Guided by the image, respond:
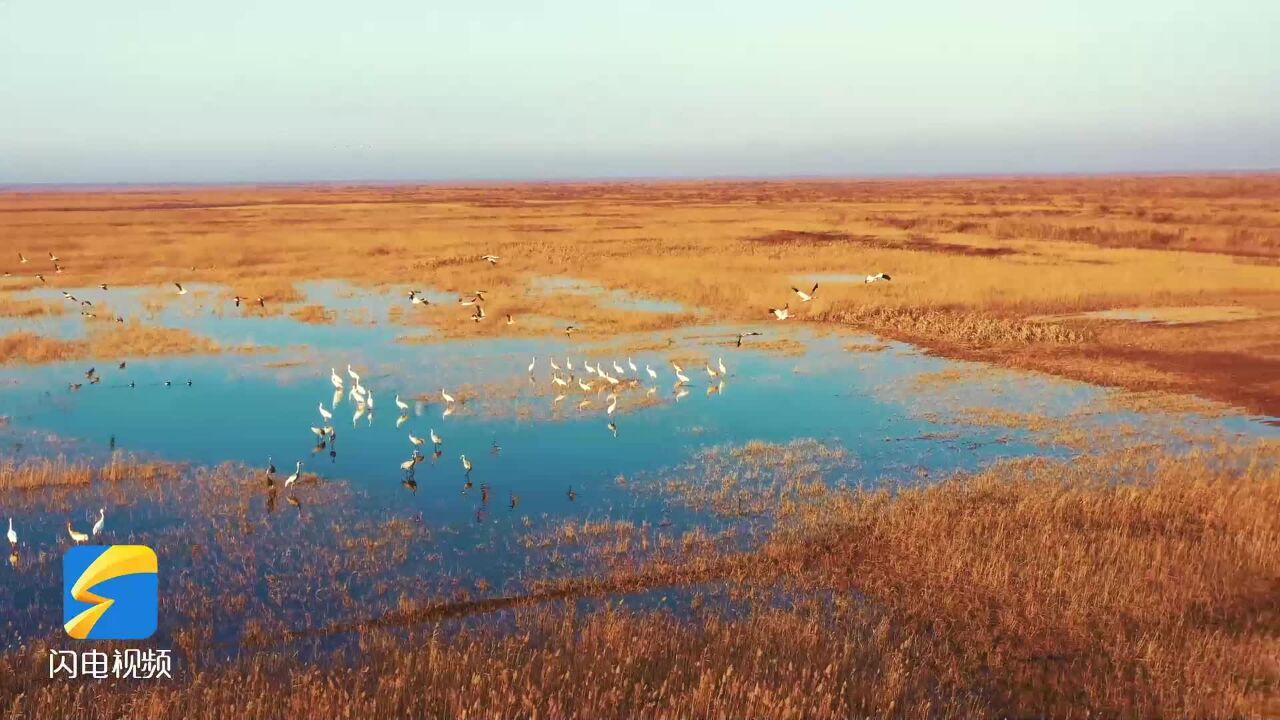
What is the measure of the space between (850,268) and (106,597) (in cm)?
3341

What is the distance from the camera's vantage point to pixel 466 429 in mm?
15609

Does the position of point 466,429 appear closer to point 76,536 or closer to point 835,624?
point 76,536

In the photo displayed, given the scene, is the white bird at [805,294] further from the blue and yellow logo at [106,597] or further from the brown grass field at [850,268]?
the blue and yellow logo at [106,597]

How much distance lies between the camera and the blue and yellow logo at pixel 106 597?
7957 mm

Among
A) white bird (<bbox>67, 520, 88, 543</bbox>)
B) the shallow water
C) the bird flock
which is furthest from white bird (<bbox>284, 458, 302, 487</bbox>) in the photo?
white bird (<bbox>67, 520, 88, 543</bbox>)

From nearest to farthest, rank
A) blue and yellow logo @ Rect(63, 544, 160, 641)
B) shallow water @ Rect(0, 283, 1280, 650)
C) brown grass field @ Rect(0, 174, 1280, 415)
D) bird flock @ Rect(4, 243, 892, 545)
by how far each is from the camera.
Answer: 1. blue and yellow logo @ Rect(63, 544, 160, 641)
2. shallow water @ Rect(0, 283, 1280, 650)
3. bird flock @ Rect(4, 243, 892, 545)
4. brown grass field @ Rect(0, 174, 1280, 415)

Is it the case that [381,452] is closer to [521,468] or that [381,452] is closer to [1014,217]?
[521,468]

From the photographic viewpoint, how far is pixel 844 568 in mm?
9938

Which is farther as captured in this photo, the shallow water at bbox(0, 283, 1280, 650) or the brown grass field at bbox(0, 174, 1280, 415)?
the brown grass field at bbox(0, 174, 1280, 415)

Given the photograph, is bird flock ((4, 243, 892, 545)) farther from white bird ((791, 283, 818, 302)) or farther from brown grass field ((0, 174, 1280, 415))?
brown grass field ((0, 174, 1280, 415))

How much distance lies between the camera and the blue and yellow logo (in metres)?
7.96

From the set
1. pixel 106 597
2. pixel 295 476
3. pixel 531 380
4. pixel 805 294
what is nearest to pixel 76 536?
pixel 106 597

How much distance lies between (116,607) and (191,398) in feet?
33.3

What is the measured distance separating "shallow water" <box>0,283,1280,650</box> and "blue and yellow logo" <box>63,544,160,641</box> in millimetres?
473
